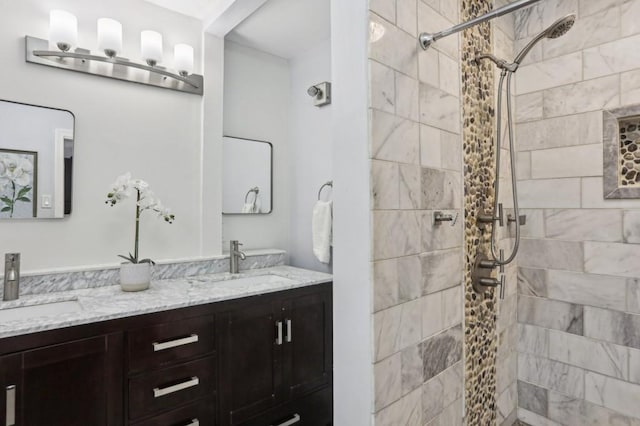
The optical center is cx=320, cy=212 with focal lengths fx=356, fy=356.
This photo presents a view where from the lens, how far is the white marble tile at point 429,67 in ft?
4.89

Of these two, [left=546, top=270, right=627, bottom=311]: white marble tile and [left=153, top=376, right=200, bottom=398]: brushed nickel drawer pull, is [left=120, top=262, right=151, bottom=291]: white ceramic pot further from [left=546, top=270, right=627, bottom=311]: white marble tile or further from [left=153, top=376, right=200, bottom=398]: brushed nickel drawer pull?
[left=546, top=270, right=627, bottom=311]: white marble tile

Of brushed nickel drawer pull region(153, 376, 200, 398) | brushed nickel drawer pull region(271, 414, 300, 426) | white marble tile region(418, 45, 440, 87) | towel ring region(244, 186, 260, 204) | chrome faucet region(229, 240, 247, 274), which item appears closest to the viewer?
white marble tile region(418, 45, 440, 87)

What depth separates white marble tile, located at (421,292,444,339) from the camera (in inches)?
58.8

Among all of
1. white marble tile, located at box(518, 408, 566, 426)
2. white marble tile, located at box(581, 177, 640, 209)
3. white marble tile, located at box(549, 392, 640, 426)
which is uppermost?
white marble tile, located at box(581, 177, 640, 209)

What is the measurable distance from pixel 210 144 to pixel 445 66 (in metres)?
1.61

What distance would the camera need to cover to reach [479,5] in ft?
6.33

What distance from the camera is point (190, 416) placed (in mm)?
1708

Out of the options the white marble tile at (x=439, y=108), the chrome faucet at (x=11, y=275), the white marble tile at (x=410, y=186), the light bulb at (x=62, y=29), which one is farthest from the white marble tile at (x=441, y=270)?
the light bulb at (x=62, y=29)

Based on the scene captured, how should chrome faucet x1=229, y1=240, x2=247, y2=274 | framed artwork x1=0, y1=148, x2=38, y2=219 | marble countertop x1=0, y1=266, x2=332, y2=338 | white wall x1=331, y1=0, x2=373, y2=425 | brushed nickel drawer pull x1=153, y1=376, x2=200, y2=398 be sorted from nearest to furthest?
white wall x1=331, y1=0, x2=373, y2=425 < marble countertop x1=0, y1=266, x2=332, y2=338 < brushed nickel drawer pull x1=153, y1=376, x2=200, y2=398 < framed artwork x1=0, y1=148, x2=38, y2=219 < chrome faucet x1=229, y1=240, x2=247, y2=274

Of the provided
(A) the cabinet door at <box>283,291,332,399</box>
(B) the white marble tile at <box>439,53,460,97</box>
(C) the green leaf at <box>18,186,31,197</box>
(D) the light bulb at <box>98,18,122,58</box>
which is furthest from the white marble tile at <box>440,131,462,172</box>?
(C) the green leaf at <box>18,186,31,197</box>

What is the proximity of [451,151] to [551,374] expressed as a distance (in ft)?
5.07

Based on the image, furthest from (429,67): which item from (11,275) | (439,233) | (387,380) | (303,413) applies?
(11,275)

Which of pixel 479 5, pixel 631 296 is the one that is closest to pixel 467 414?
pixel 631 296

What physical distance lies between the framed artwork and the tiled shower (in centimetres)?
180
